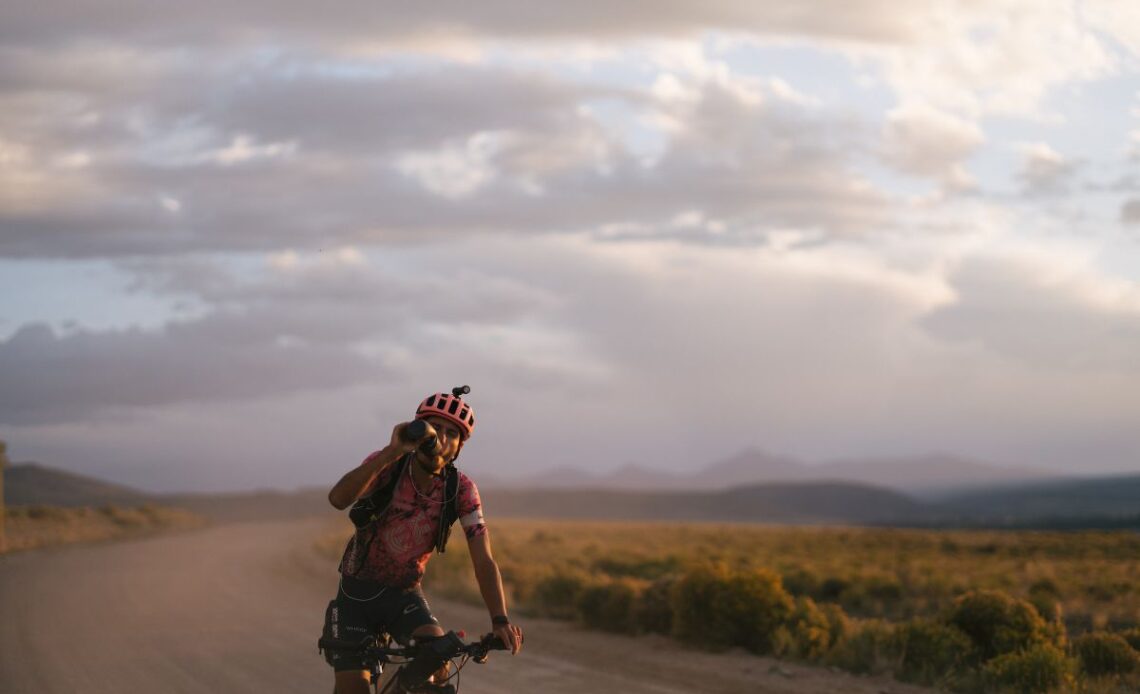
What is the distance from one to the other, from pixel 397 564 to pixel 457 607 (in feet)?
52.9

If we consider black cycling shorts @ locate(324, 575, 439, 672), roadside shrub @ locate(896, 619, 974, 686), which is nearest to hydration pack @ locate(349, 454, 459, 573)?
black cycling shorts @ locate(324, 575, 439, 672)

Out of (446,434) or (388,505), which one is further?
(388,505)

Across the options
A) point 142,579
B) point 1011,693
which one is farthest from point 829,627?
point 142,579

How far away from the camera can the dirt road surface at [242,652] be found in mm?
11977

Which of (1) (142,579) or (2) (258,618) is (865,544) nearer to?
(1) (142,579)

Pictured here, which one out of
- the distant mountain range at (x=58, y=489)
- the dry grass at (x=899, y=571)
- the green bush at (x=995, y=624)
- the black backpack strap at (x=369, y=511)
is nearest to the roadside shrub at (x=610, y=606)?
the dry grass at (x=899, y=571)

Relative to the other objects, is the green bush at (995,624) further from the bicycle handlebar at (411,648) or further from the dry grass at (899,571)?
the bicycle handlebar at (411,648)

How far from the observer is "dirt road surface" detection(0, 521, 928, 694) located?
472 inches

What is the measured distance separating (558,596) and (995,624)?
27.5 feet

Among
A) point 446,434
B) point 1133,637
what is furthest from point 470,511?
point 1133,637

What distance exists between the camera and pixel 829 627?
15.9 m

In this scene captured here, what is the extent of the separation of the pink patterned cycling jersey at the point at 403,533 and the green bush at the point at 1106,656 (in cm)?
1008

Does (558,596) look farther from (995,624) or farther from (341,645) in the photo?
(341,645)

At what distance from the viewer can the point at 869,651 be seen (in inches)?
576
